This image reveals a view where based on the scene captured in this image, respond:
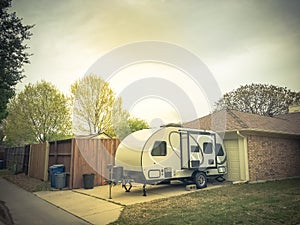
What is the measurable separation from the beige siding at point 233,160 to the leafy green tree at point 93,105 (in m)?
14.7

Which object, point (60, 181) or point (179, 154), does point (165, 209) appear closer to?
point (179, 154)

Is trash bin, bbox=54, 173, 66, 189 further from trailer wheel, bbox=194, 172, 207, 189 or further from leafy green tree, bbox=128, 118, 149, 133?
leafy green tree, bbox=128, 118, 149, 133

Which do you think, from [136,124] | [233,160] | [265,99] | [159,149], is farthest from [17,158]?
[265,99]

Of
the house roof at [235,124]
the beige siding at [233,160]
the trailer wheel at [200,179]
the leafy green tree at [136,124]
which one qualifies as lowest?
the trailer wheel at [200,179]

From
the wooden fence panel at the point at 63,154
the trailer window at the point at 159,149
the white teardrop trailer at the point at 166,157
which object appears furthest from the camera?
the wooden fence panel at the point at 63,154

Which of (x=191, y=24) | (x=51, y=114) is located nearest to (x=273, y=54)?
(x=191, y=24)

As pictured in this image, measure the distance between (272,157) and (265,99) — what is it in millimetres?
21113

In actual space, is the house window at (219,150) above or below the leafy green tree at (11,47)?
below

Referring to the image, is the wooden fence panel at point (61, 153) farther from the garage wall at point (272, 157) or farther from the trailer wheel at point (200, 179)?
the garage wall at point (272, 157)

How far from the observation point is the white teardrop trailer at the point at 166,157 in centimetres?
981

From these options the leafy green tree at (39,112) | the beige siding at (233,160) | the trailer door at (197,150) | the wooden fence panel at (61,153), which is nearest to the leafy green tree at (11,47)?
the wooden fence panel at (61,153)

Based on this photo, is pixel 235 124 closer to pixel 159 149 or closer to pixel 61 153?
pixel 159 149

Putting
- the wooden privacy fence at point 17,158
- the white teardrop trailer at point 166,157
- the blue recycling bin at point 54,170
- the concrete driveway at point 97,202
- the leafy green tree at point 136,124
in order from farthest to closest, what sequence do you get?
the leafy green tree at point 136,124 → the wooden privacy fence at point 17,158 → the blue recycling bin at point 54,170 → the white teardrop trailer at point 166,157 → the concrete driveway at point 97,202

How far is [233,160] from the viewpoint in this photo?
44.4 feet
